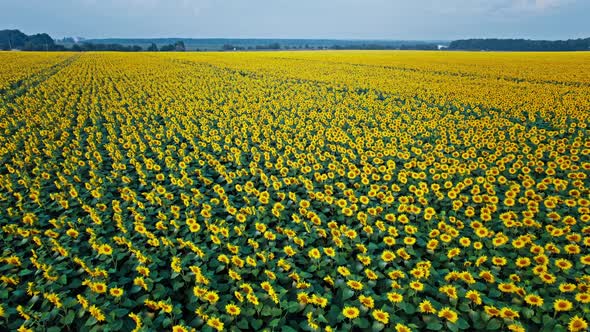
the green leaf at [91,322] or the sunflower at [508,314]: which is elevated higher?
the sunflower at [508,314]

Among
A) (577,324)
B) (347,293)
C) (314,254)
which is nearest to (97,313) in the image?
(314,254)

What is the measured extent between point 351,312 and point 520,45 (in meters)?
109

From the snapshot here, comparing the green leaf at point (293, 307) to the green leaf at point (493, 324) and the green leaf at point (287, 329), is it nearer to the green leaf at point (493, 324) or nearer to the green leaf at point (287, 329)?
the green leaf at point (287, 329)

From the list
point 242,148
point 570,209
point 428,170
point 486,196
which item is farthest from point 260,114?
point 570,209

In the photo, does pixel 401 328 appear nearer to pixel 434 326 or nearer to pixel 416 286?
pixel 434 326

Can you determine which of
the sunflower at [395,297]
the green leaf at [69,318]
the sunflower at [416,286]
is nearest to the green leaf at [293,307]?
the sunflower at [395,297]

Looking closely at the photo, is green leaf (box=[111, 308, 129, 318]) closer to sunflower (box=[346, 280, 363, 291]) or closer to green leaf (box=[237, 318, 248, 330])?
green leaf (box=[237, 318, 248, 330])

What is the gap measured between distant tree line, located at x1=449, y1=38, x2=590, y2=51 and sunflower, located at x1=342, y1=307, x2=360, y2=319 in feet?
331

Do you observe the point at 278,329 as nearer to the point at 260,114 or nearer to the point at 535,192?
the point at 535,192

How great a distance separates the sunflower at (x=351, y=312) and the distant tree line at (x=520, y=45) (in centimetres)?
10094

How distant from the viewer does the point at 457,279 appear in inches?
148

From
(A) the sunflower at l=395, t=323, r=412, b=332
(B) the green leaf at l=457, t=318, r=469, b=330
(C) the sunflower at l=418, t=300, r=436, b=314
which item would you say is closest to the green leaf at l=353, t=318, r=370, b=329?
(A) the sunflower at l=395, t=323, r=412, b=332

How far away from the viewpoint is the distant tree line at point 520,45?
81562mm

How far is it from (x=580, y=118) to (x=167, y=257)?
12.7 m
